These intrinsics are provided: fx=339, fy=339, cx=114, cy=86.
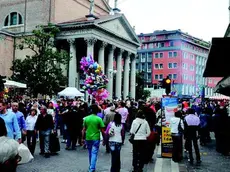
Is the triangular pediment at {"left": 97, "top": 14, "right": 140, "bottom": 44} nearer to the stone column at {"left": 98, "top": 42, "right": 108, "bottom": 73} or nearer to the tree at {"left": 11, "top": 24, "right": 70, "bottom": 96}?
the stone column at {"left": 98, "top": 42, "right": 108, "bottom": 73}

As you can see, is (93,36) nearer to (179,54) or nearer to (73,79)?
(73,79)

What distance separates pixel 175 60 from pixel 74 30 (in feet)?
147

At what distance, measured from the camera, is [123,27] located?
48.6 m

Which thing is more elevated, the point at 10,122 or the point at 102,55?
the point at 102,55

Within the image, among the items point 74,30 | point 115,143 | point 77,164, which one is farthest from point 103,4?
point 115,143

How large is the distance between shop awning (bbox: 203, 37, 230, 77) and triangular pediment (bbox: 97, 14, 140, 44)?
2982 cm

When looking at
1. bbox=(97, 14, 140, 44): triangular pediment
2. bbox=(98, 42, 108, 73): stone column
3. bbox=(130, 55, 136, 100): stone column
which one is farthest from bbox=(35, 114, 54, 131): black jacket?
bbox=(130, 55, 136, 100): stone column

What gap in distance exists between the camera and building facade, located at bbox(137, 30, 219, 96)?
8200 centimetres

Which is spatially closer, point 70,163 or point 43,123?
point 70,163

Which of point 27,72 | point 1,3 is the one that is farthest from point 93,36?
point 1,3

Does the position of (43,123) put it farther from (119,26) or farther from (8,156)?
(119,26)

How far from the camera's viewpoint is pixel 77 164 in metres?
9.73

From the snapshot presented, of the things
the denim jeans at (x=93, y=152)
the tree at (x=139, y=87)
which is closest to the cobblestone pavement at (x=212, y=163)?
the denim jeans at (x=93, y=152)

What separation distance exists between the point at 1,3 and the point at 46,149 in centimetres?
4363
